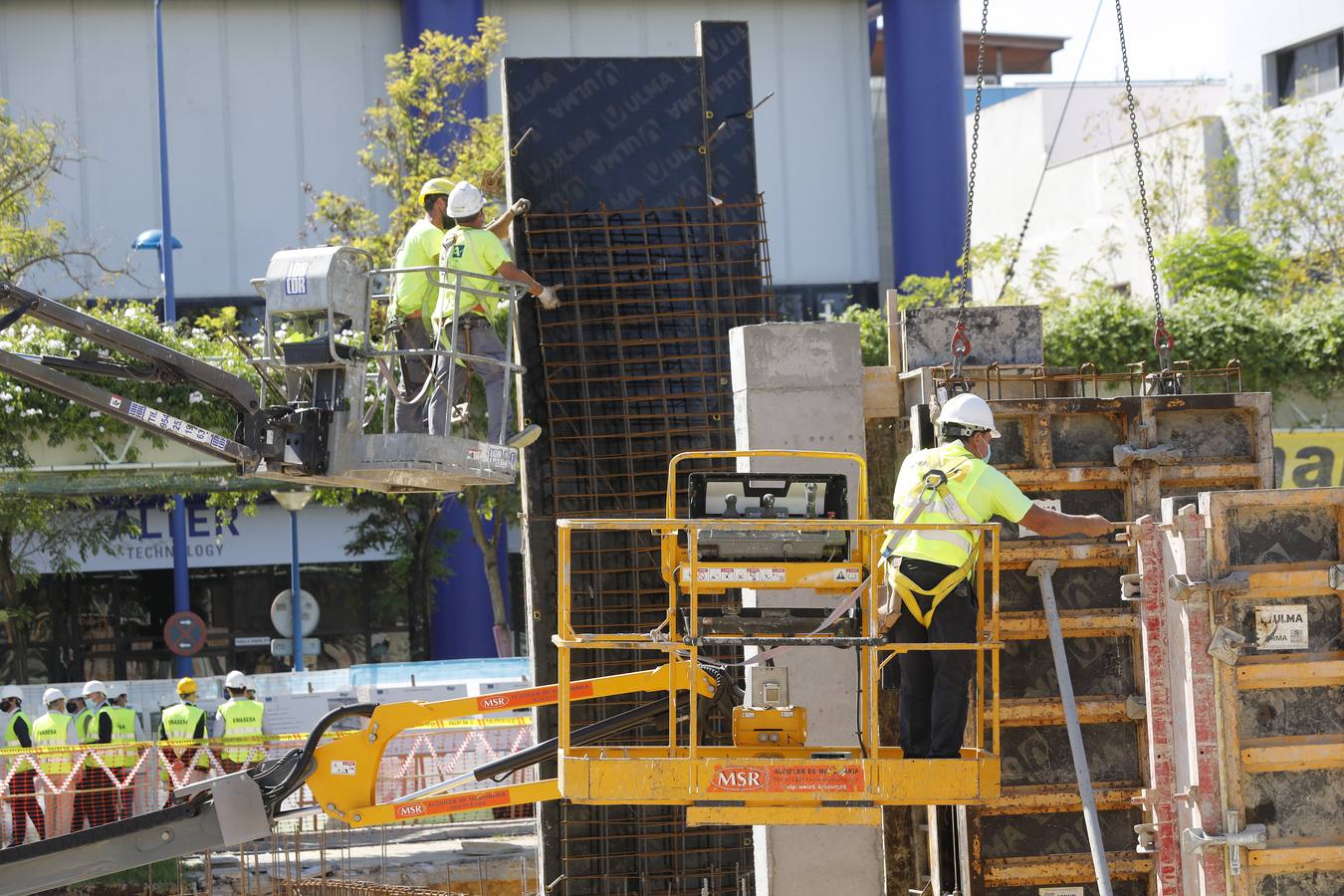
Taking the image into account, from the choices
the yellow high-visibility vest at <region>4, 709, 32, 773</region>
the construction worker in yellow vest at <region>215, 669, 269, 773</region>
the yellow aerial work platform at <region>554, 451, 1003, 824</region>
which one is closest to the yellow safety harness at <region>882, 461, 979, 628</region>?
the yellow aerial work platform at <region>554, 451, 1003, 824</region>

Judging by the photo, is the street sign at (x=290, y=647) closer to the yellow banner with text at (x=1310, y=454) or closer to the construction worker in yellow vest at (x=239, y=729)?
the construction worker in yellow vest at (x=239, y=729)

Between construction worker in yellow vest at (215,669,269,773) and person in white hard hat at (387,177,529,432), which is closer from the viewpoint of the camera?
person in white hard hat at (387,177,529,432)

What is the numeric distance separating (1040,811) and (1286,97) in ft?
104

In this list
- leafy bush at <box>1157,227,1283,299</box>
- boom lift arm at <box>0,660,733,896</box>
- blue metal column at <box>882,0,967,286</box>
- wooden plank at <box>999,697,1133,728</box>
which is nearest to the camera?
boom lift arm at <box>0,660,733,896</box>


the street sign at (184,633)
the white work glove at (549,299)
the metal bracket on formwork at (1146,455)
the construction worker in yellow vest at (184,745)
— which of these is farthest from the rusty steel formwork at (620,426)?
the street sign at (184,633)

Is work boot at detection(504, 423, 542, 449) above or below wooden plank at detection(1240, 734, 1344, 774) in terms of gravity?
above

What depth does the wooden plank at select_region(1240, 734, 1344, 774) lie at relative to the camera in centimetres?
709

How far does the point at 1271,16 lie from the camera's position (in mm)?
37031

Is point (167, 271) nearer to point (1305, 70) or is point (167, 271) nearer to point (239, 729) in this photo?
point (239, 729)

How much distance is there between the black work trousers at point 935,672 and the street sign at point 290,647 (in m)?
24.6

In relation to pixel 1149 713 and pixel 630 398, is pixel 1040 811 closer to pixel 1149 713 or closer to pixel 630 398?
pixel 1149 713

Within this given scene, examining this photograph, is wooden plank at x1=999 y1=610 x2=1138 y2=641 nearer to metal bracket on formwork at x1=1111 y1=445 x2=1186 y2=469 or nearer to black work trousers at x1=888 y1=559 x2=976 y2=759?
metal bracket on formwork at x1=1111 y1=445 x2=1186 y2=469

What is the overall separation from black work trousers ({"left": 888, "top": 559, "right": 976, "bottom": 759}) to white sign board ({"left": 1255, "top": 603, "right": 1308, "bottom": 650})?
4.51 ft

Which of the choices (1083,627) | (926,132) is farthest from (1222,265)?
(1083,627)
